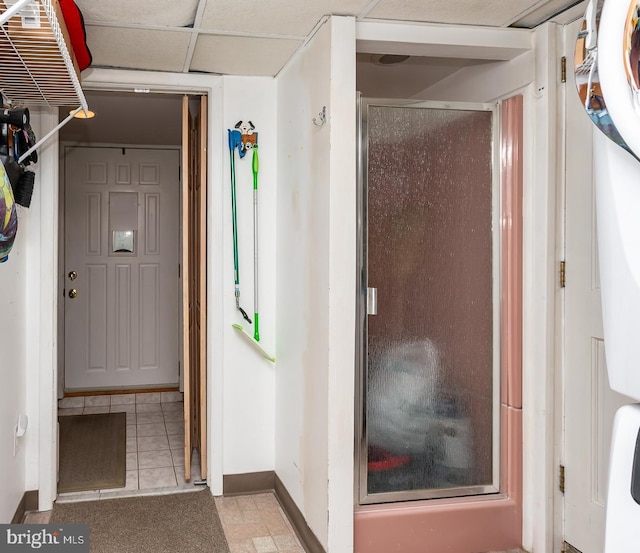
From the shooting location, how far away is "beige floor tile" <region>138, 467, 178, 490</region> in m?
3.47

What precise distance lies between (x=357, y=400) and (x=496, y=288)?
765 millimetres

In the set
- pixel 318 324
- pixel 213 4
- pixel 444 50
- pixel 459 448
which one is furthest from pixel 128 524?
pixel 444 50

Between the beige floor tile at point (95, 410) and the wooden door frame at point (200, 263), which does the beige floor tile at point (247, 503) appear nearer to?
the wooden door frame at point (200, 263)

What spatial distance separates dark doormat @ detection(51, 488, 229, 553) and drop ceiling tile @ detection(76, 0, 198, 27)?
214cm

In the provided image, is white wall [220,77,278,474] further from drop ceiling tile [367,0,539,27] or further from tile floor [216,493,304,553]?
drop ceiling tile [367,0,539,27]

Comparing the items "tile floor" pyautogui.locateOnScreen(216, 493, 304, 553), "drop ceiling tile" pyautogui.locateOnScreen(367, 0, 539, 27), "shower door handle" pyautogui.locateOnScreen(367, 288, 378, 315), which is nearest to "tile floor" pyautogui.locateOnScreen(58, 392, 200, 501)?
"tile floor" pyautogui.locateOnScreen(216, 493, 304, 553)

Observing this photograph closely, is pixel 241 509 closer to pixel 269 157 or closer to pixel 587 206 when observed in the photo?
pixel 269 157

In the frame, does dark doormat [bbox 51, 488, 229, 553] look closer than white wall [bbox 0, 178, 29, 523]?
No

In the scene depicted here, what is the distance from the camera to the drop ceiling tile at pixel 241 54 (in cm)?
269

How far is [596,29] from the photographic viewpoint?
1037 mm

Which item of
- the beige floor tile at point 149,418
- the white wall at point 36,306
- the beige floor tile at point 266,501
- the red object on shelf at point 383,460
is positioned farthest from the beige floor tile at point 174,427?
the red object on shelf at point 383,460

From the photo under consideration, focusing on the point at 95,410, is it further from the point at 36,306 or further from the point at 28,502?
the point at 36,306

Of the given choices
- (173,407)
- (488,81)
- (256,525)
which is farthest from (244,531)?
(173,407)

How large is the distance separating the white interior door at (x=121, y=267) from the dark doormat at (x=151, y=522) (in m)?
2.34
